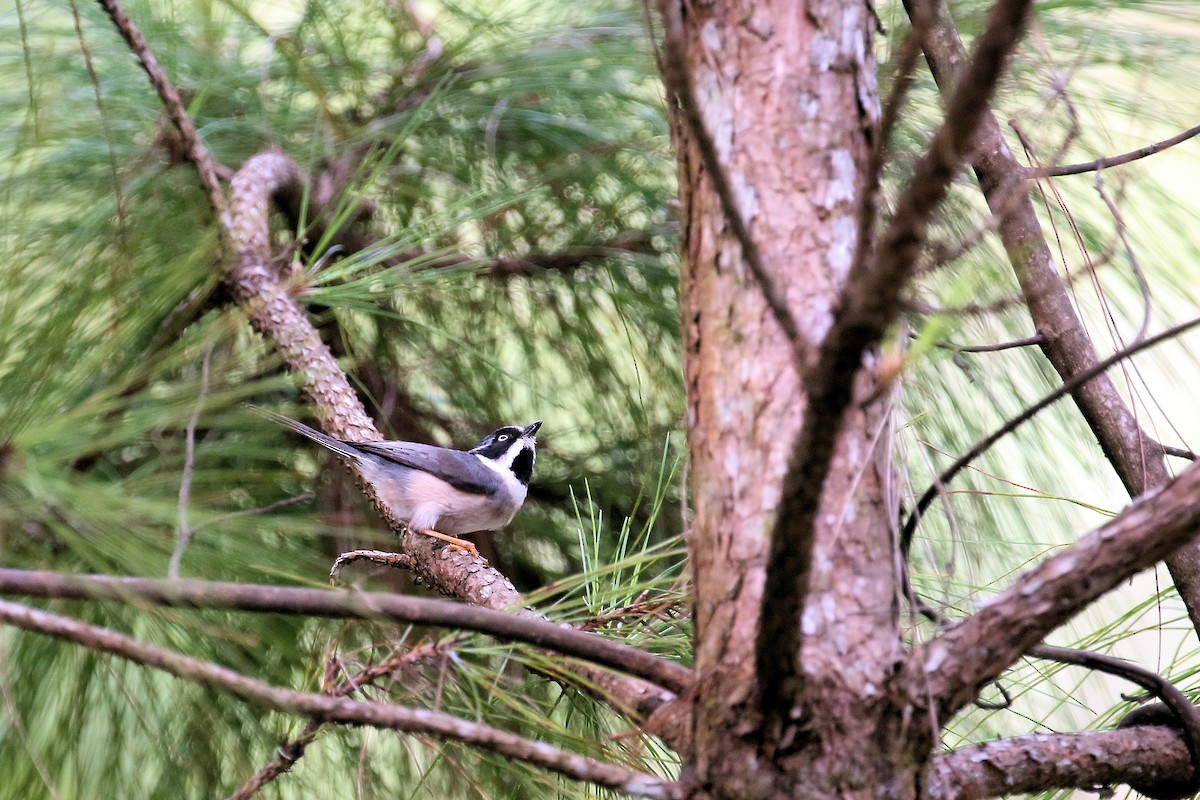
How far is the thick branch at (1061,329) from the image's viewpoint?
97 centimetres

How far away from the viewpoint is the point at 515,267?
4.79 feet

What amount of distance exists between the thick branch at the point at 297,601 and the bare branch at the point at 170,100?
60cm

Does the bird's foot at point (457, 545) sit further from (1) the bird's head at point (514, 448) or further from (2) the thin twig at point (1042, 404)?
(2) the thin twig at point (1042, 404)

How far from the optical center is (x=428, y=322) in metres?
1.50

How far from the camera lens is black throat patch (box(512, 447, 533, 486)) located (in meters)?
1.60

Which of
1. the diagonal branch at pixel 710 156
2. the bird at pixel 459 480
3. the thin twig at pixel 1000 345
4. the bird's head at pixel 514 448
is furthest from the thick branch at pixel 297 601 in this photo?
the bird's head at pixel 514 448

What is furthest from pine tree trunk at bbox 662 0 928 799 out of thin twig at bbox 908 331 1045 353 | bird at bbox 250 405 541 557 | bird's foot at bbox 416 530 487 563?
bird at bbox 250 405 541 557

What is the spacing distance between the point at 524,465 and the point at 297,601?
3.27 ft

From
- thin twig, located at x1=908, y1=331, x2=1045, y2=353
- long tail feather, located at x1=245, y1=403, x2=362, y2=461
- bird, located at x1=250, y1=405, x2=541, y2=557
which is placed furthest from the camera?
bird, located at x1=250, y1=405, x2=541, y2=557

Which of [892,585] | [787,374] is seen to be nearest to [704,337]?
[787,374]

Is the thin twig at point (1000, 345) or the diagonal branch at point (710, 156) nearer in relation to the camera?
the diagonal branch at point (710, 156)

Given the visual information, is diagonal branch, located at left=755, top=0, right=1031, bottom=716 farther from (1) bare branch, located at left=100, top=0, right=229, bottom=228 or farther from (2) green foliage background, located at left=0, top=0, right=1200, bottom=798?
(1) bare branch, located at left=100, top=0, right=229, bottom=228

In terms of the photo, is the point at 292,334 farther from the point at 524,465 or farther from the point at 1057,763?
the point at 1057,763

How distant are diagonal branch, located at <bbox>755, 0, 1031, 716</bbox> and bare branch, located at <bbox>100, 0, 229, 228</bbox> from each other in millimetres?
818
